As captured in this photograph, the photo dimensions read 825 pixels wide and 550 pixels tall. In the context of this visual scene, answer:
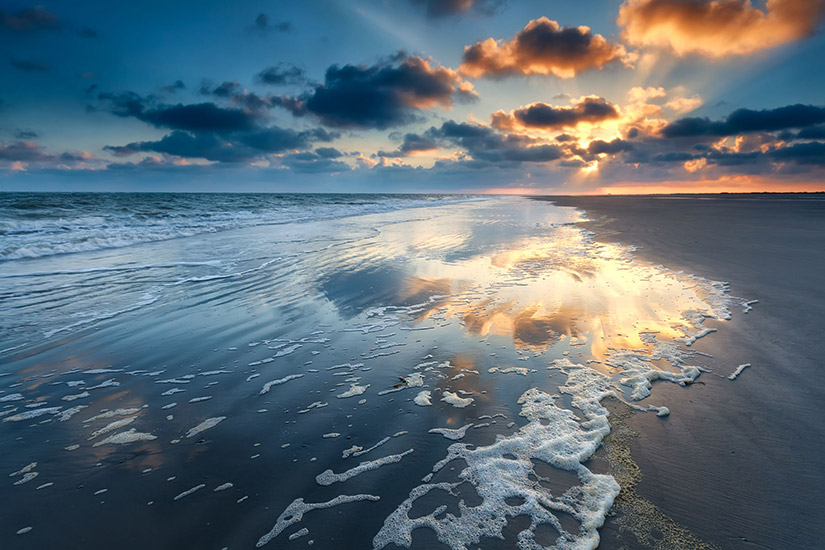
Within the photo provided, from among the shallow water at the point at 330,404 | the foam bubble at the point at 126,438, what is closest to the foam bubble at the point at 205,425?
the shallow water at the point at 330,404

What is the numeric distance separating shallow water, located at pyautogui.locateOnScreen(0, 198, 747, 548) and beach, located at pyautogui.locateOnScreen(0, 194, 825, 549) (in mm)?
22

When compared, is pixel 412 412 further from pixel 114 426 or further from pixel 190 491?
pixel 114 426

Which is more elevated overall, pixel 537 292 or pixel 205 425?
pixel 537 292

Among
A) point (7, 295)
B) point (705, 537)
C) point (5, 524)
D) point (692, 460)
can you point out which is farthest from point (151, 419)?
point (7, 295)

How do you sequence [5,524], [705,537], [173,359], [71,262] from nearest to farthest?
[705,537], [5,524], [173,359], [71,262]

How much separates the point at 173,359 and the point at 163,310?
260 cm

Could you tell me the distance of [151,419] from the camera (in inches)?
142

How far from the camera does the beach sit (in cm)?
240

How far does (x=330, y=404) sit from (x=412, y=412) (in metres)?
0.87

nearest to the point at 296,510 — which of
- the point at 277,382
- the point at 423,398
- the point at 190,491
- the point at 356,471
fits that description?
the point at 356,471

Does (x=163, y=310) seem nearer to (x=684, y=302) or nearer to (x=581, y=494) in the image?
(x=581, y=494)

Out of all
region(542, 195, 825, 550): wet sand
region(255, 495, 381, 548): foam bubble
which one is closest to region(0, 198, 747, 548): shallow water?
region(255, 495, 381, 548): foam bubble

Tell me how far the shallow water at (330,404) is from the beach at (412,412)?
22 millimetres

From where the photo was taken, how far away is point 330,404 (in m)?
3.78
